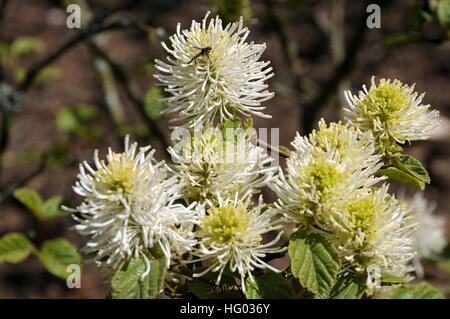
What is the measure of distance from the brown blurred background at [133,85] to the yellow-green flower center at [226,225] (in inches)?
44.9

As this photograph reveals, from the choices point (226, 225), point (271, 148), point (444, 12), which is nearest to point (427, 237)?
point (444, 12)

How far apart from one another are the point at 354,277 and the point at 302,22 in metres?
3.08

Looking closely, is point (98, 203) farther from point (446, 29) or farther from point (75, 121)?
point (75, 121)

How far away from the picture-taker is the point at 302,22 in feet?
12.3

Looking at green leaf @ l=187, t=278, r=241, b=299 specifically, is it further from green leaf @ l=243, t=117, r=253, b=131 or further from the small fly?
the small fly

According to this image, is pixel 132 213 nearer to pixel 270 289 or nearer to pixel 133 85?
pixel 270 289

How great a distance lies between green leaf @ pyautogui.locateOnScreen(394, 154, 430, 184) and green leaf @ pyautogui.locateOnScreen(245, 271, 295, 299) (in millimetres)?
353

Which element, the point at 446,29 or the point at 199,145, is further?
the point at 446,29

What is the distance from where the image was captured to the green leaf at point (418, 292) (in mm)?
1047

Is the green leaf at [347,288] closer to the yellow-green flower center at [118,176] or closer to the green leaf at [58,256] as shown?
the yellow-green flower center at [118,176]

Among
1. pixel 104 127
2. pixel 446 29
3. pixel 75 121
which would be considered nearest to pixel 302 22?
pixel 104 127

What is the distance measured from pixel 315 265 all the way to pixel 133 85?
1743mm

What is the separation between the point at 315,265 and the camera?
0.92m

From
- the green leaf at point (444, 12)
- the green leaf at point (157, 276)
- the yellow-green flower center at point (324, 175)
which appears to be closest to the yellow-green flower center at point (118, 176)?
the green leaf at point (157, 276)
